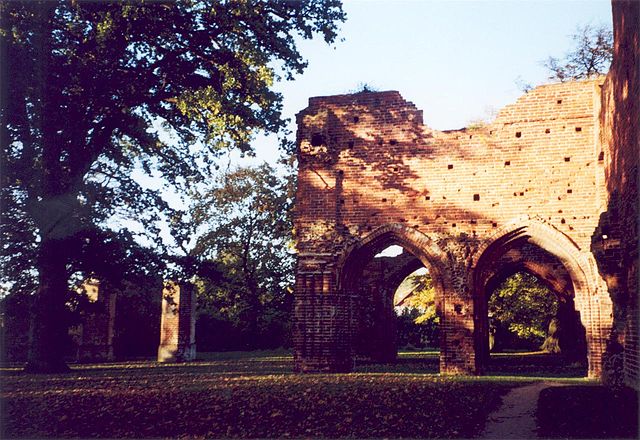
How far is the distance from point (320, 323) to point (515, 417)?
7588mm

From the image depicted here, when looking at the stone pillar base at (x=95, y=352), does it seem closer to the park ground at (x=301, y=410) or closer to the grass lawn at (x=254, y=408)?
the grass lawn at (x=254, y=408)

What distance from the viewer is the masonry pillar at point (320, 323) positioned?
15.7 m

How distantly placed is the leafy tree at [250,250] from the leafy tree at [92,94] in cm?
1530

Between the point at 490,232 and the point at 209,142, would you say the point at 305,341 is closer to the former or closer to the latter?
the point at 490,232

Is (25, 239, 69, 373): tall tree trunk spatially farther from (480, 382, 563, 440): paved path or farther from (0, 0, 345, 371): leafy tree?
(480, 382, 563, 440): paved path

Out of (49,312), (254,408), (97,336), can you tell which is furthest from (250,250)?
(254,408)

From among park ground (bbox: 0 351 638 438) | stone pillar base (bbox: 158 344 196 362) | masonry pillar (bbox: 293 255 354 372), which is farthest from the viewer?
stone pillar base (bbox: 158 344 196 362)

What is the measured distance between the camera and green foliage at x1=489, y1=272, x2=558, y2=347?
2828cm

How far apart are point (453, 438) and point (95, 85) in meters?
13.1

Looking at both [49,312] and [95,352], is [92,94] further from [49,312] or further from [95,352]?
[95,352]

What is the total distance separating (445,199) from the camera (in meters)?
15.9

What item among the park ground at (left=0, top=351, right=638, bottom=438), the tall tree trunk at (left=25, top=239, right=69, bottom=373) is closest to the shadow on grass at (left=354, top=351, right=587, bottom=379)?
the park ground at (left=0, top=351, right=638, bottom=438)

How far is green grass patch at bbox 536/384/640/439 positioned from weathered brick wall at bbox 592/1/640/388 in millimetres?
926

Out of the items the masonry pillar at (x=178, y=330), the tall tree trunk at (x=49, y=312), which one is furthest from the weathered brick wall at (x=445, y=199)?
the masonry pillar at (x=178, y=330)
